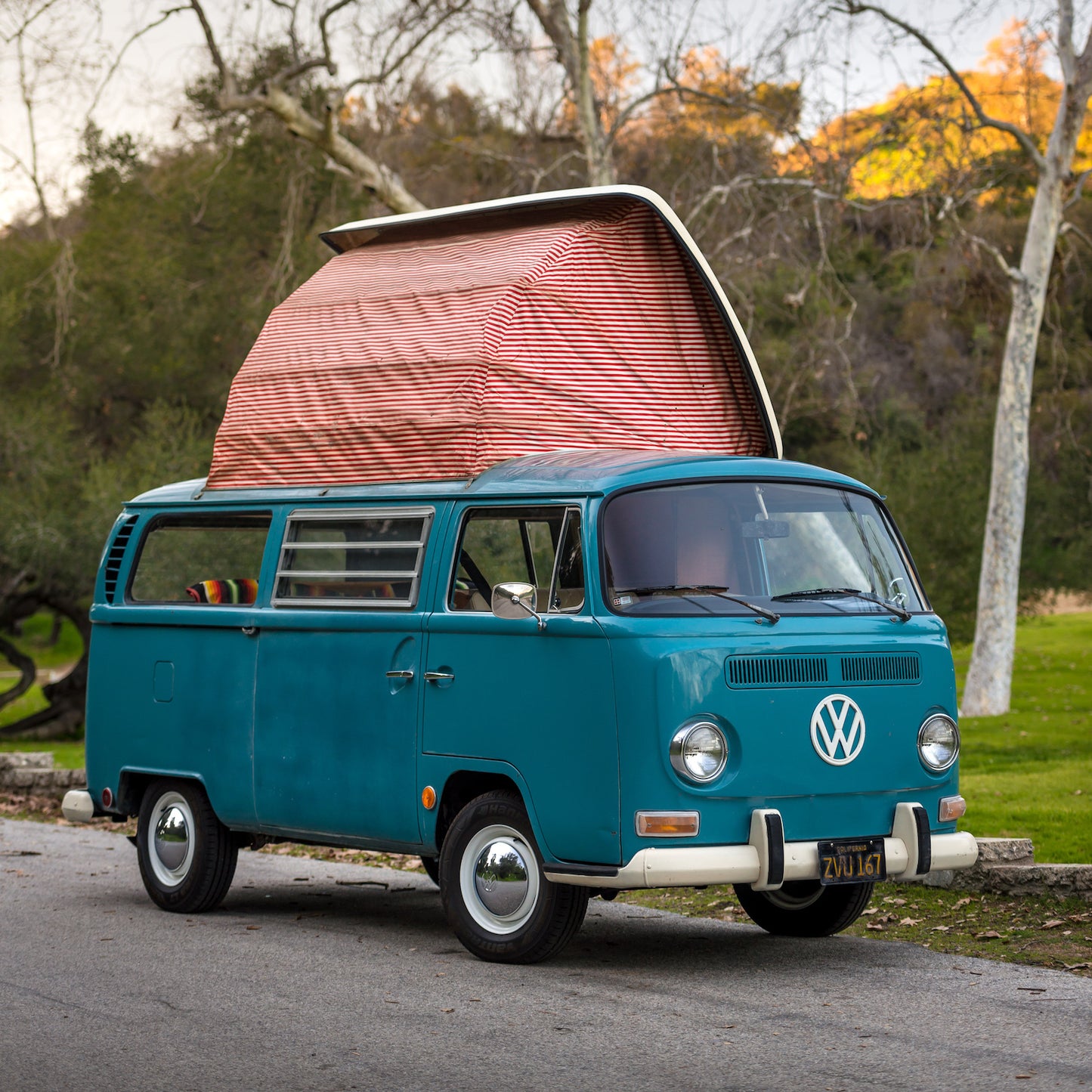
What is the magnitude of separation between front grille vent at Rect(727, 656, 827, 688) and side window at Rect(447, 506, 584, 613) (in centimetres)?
97

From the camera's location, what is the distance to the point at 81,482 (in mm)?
28938

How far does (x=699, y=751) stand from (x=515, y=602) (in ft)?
3.32

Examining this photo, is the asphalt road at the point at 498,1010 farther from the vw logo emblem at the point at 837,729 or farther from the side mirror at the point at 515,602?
the side mirror at the point at 515,602

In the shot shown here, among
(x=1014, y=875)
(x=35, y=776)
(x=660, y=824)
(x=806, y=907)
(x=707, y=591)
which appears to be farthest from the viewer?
(x=35, y=776)

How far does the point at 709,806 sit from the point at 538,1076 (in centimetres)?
179

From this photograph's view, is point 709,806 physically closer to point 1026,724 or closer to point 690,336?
point 690,336

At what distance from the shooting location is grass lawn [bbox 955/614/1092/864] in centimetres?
1166

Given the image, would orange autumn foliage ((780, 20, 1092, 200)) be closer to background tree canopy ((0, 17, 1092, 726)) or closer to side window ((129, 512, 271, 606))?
background tree canopy ((0, 17, 1092, 726))

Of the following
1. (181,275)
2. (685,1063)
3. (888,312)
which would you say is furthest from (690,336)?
(888,312)

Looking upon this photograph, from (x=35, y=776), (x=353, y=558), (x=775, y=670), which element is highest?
(x=353, y=558)

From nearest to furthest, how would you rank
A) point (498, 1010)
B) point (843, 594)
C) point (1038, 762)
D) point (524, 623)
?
point (498, 1010)
point (524, 623)
point (843, 594)
point (1038, 762)

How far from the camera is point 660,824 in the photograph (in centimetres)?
715

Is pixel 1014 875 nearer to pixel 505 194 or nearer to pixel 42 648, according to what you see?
pixel 505 194

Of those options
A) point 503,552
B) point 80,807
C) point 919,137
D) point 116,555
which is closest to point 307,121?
point 919,137
